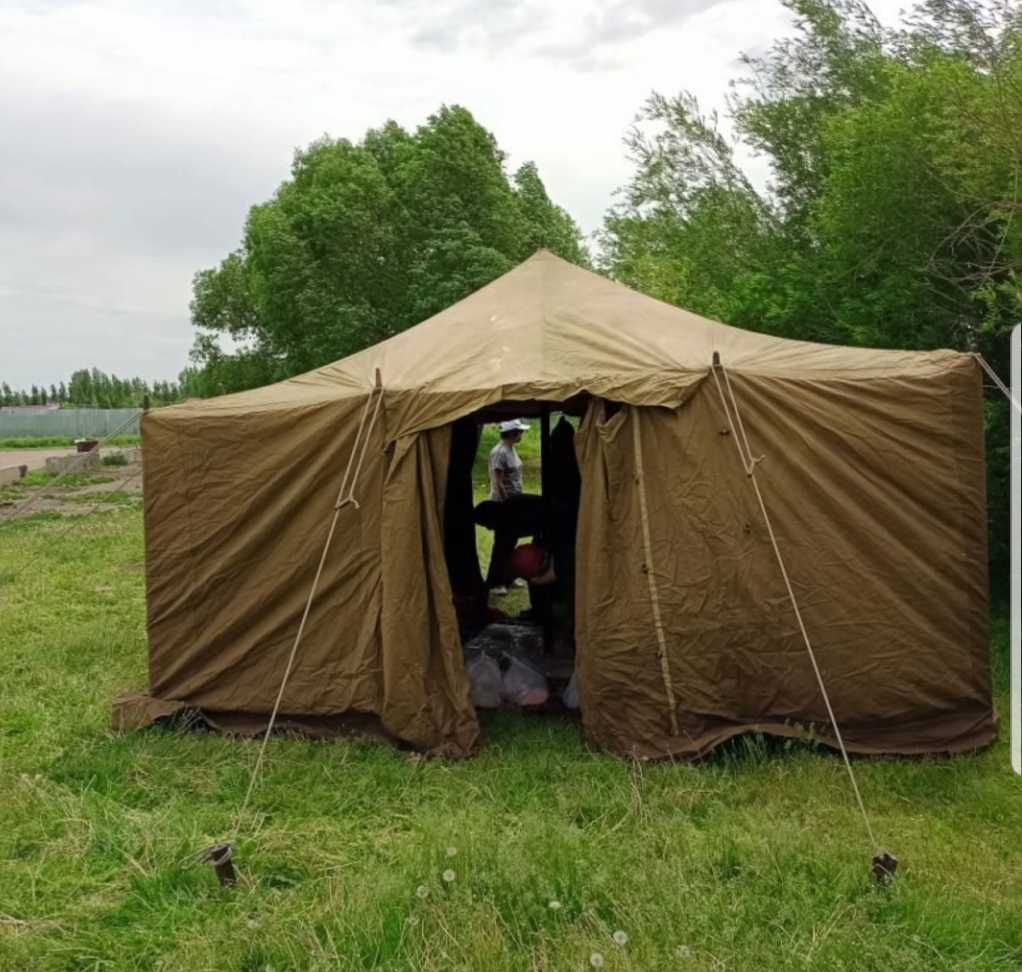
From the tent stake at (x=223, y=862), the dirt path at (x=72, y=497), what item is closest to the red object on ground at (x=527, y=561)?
the tent stake at (x=223, y=862)

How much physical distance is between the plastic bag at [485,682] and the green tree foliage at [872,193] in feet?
11.5

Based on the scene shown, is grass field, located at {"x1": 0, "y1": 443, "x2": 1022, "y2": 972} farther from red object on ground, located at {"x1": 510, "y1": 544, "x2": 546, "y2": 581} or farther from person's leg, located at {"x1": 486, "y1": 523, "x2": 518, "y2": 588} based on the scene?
person's leg, located at {"x1": 486, "y1": 523, "x2": 518, "y2": 588}

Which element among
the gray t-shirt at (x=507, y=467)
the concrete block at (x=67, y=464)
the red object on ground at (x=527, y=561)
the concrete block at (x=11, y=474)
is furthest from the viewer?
the concrete block at (x=67, y=464)

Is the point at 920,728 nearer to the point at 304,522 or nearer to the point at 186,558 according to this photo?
the point at 304,522

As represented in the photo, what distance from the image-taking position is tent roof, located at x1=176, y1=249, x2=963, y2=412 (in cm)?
426

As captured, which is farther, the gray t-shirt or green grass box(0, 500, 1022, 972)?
the gray t-shirt

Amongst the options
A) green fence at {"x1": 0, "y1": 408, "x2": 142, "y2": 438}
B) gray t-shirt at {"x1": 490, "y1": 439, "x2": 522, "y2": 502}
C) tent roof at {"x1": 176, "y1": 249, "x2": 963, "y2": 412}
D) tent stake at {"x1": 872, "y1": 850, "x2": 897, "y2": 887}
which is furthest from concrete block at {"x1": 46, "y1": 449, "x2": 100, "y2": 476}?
green fence at {"x1": 0, "y1": 408, "x2": 142, "y2": 438}

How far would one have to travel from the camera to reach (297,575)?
4.58 meters

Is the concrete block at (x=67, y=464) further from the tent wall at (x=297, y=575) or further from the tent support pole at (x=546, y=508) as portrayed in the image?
the tent wall at (x=297, y=575)

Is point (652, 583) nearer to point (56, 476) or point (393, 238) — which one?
point (56, 476)

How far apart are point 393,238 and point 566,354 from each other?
636 inches

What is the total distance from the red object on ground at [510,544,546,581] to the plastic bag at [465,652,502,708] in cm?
73

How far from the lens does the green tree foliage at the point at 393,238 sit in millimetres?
18781

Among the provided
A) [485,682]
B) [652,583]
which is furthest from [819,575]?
[485,682]
